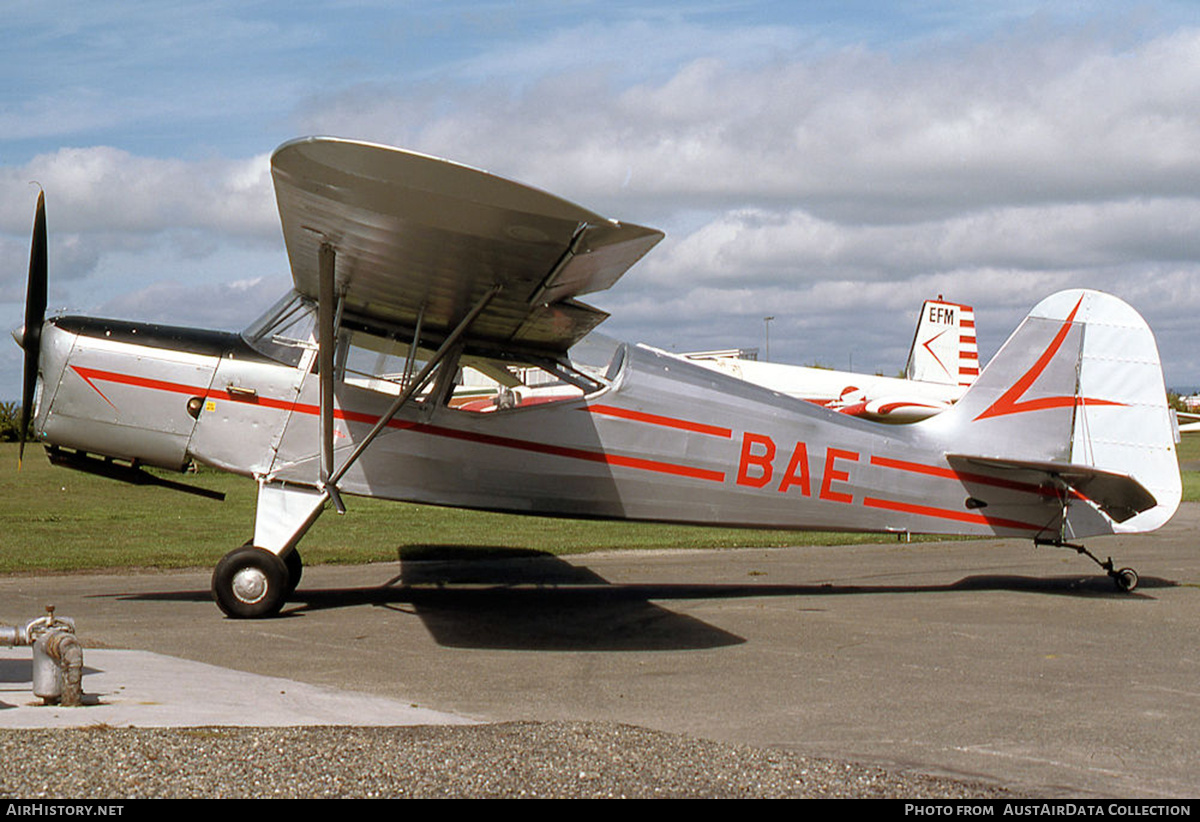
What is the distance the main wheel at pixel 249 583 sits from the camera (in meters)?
8.41

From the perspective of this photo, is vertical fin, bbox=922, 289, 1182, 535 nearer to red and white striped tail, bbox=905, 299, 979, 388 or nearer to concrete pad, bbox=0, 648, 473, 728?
concrete pad, bbox=0, 648, 473, 728

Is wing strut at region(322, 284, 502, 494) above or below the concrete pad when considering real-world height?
above

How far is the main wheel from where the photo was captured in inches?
331

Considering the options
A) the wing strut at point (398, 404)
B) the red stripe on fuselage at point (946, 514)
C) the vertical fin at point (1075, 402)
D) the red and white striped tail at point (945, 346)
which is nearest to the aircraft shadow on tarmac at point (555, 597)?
the red stripe on fuselage at point (946, 514)

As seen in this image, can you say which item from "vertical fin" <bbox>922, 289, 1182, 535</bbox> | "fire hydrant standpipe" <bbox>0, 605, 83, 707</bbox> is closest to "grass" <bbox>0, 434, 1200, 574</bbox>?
"vertical fin" <bbox>922, 289, 1182, 535</bbox>

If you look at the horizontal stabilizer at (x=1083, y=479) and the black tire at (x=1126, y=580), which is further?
the black tire at (x=1126, y=580)

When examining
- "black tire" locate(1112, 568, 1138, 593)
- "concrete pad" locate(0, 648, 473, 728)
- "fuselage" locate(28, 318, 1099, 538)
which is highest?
"fuselage" locate(28, 318, 1099, 538)

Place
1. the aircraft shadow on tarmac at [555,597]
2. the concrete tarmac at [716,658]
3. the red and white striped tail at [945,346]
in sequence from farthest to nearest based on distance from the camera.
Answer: the red and white striped tail at [945,346] < the aircraft shadow on tarmac at [555,597] < the concrete tarmac at [716,658]

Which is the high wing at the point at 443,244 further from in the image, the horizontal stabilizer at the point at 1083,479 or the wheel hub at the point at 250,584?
the horizontal stabilizer at the point at 1083,479

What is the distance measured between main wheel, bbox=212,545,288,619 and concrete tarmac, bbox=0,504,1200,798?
17 cm

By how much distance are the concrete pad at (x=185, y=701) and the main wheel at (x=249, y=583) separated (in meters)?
1.87

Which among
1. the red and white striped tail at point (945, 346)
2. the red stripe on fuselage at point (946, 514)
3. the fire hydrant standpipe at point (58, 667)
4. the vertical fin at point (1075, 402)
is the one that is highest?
the red and white striped tail at point (945, 346)
